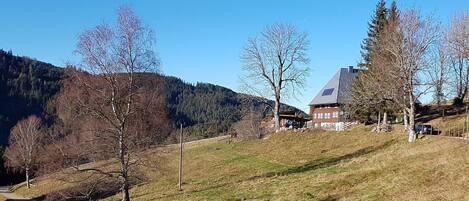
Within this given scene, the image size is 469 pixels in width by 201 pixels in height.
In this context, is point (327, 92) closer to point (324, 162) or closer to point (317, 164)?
point (324, 162)

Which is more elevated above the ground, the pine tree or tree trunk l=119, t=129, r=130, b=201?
the pine tree

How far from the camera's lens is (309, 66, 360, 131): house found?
66312mm

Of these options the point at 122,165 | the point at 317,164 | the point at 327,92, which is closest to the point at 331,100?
the point at 327,92

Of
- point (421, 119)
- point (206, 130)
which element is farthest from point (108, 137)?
point (206, 130)

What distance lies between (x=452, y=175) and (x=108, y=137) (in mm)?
14737

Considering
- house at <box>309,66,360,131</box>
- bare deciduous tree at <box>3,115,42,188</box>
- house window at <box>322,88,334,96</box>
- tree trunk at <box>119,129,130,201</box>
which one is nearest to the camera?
tree trunk at <box>119,129,130,201</box>

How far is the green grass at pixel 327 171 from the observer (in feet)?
64.8

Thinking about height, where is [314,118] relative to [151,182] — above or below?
above

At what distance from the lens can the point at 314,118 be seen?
7238cm

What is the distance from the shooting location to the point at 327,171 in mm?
27719

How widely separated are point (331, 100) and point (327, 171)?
40675 mm

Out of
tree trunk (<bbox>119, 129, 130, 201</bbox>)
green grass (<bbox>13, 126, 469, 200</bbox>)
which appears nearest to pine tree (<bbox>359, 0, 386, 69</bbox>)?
green grass (<bbox>13, 126, 469, 200</bbox>)

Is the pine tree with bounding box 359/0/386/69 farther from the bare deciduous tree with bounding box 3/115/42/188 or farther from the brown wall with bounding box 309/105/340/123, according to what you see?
the bare deciduous tree with bounding box 3/115/42/188

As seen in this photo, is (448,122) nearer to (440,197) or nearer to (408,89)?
(408,89)
